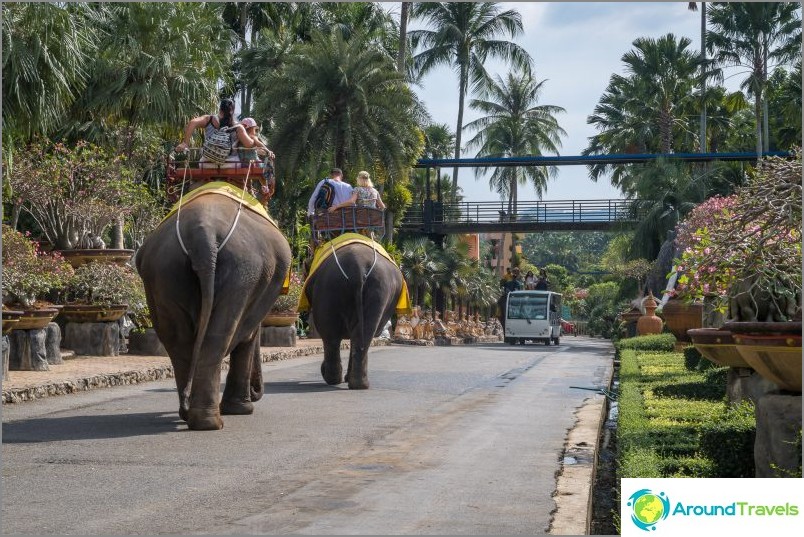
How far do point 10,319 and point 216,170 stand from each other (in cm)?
460

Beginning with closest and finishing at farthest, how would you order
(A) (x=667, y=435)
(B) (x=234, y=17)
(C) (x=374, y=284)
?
1. (A) (x=667, y=435)
2. (C) (x=374, y=284)
3. (B) (x=234, y=17)

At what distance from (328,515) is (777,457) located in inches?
99.7

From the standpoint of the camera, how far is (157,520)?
19.6ft

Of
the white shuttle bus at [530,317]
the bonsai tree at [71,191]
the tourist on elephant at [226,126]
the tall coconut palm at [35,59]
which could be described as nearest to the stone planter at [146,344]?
the bonsai tree at [71,191]

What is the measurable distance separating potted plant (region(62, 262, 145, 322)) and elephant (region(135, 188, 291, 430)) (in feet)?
27.0

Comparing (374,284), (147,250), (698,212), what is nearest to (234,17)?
(698,212)

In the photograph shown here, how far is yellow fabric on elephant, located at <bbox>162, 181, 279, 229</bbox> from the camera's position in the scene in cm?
1033

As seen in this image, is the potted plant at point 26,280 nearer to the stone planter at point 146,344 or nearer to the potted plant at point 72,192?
the stone planter at point 146,344

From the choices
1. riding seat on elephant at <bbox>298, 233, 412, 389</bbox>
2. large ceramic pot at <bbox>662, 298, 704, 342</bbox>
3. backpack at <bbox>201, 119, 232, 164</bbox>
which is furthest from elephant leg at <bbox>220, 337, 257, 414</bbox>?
large ceramic pot at <bbox>662, 298, 704, 342</bbox>

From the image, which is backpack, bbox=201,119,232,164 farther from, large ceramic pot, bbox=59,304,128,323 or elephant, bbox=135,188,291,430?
large ceramic pot, bbox=59,304,128,323

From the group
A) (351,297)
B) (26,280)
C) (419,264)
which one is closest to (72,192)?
(26,280)

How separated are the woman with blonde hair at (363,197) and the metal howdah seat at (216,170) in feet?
13.2

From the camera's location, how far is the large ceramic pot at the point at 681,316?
21.0 m

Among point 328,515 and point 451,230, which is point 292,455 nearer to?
point 328,515
